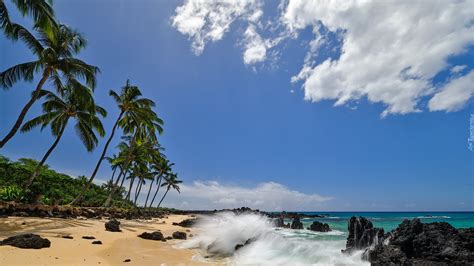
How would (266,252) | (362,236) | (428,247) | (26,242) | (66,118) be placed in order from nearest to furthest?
1. (26,242)
2. (428,247)
3. (266,252)
4. (362,236)
5. (66,118)

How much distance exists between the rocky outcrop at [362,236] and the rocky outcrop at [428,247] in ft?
9.13

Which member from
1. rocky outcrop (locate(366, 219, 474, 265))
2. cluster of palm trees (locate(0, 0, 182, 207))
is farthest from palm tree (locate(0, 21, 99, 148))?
rocky outcrop (locate(366, 219, 474, 265))

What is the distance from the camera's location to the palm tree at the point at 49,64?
15.7 metres

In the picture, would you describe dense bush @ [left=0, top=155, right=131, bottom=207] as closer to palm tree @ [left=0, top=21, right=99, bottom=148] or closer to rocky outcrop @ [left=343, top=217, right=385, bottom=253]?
palm tree @ [left=0, top=21, right=99, bottom=148]

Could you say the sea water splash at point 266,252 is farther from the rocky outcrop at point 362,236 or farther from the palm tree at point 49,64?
the palm tree at point 49,64

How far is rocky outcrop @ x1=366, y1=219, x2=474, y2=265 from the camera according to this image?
24.8 ft

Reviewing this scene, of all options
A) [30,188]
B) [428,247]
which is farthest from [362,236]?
[30,188]

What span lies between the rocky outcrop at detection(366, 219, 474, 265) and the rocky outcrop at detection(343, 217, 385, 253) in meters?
2.78

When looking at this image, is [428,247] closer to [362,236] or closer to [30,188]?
[362,236]

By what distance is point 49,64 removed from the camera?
1712 cm

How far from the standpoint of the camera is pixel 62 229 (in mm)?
12953

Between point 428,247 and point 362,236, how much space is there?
4646 millimetres

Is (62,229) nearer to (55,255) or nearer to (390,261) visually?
(55,255)

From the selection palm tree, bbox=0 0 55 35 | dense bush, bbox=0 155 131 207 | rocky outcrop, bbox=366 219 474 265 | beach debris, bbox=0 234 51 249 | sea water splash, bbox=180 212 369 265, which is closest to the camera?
rocky outcrop, bbox=366 219 474 265
